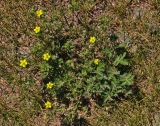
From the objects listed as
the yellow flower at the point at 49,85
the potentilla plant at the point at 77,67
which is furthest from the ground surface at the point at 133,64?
the yellow flower at the point at 49,85

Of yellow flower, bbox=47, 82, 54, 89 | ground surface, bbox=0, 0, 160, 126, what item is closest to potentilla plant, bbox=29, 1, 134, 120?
yellow flower, bbox=47, 82, 54, 89

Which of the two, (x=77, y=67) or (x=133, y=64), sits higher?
(x=77, y=67)

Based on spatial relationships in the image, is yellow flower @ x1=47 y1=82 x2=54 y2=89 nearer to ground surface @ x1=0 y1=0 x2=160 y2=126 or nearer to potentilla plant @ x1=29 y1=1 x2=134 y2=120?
potentilla plant @ x1=29 y1=1 x2=134 y2=120

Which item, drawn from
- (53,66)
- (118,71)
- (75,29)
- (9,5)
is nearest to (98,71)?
(118,71)

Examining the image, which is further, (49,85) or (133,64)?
(133,64)

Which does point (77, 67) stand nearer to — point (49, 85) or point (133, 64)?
point (49, 85)

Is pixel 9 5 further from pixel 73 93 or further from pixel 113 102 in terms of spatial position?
pixel 113 102

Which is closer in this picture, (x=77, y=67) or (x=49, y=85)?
(x=49, y=85)

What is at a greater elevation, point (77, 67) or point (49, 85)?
point (77, 67)

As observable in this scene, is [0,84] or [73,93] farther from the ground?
[0,84]

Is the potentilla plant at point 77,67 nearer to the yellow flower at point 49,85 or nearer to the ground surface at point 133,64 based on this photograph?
the yellow flower at point 49,85

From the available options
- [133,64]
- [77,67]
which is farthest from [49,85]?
[133,64]
